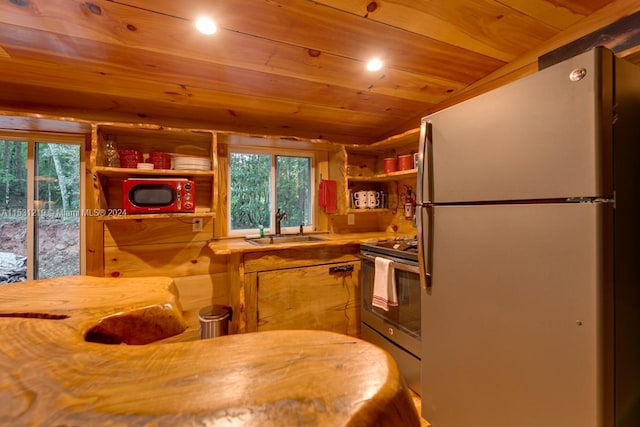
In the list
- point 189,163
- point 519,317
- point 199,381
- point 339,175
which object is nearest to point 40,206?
point 189,163

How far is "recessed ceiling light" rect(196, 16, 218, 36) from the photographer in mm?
1373

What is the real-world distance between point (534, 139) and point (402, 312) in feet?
4.10

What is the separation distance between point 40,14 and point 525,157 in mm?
2170

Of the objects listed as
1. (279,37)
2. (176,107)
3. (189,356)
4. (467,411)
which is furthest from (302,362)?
(176,107)

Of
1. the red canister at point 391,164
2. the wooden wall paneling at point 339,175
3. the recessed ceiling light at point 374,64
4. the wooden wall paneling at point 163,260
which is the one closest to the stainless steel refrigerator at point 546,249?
the recessed ceiling light at point 374,64

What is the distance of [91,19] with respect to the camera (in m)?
1.33

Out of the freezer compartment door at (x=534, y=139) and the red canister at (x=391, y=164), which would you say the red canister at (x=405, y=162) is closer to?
the red canister at (x=391, y=164)

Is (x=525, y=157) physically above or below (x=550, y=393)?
above

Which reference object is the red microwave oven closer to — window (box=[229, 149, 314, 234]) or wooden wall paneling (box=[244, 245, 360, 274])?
window (box=[229, 149, 314, 234])

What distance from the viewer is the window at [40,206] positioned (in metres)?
1.96

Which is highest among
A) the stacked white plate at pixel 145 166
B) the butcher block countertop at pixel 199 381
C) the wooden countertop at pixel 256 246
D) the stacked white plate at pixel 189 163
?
the stacked white plate at pixel 189 163

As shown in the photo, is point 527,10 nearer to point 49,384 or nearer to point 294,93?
point 294,93

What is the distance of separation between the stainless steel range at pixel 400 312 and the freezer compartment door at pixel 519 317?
23 cm

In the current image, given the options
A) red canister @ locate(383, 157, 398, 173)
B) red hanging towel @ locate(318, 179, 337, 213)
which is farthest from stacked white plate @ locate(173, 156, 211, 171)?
red canister @ locate(383, 157, 398, 173)
